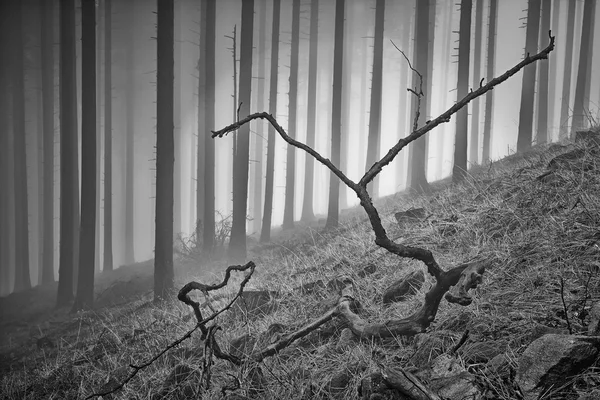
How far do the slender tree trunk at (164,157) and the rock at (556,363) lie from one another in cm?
934

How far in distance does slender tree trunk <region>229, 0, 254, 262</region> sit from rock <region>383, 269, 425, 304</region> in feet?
31.5

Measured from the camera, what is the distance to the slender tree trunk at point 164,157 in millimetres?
9883

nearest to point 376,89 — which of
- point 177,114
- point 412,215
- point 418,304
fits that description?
point 412,215

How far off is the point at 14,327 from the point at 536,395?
1676cm

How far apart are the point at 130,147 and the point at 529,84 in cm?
2798

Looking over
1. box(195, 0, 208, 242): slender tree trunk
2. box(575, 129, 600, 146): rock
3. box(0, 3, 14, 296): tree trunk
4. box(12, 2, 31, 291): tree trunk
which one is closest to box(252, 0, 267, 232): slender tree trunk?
A: box(195, 0, 208, 242): slender tree trunk

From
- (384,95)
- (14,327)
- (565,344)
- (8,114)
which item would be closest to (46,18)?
(8,114)

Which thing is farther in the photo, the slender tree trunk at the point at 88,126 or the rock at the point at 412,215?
the slender tree trunk at the point at 88,126

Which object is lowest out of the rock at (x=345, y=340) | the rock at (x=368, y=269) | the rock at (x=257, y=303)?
the rock at (x=257, y=303)

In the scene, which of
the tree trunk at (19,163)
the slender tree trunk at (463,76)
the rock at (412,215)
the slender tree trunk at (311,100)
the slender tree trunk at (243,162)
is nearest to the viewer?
the rock at (412,215)

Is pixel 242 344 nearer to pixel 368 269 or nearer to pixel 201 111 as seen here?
pixel 368 269

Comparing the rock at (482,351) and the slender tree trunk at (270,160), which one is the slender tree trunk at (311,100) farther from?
the rock at (482,351)

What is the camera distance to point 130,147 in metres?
30.8

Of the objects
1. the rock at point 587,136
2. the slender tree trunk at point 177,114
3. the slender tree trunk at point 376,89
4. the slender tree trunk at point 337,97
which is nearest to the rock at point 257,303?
the rock at point 587,136
